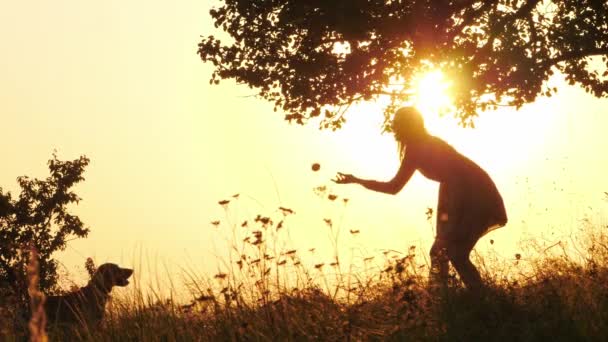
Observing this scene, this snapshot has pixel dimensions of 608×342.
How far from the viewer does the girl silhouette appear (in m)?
8.26

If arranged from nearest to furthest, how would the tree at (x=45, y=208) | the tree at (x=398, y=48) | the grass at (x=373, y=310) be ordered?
the grass at (x=373, y=310)
the tree at (x=398, y=48)
the tree at (x=45, y=208)

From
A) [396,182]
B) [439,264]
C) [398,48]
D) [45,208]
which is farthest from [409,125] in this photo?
[45,208]

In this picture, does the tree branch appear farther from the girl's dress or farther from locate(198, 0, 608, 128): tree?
the girl's dress

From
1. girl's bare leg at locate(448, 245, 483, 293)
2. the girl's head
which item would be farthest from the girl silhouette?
girl's bare leg at locate(448, 245, 483, 293)

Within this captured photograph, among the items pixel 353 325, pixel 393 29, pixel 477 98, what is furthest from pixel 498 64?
pixel 353 325

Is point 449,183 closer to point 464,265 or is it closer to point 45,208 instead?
point 464,265

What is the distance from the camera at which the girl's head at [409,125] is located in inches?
333

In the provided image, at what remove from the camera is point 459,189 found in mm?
8383

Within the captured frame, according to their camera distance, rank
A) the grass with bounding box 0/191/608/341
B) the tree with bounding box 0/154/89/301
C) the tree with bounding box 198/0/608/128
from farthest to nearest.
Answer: the tree with bounding box 0/154/89/301
the tree with bounding box 198/0/608/128
the grass with bounding box 0/191/608/341

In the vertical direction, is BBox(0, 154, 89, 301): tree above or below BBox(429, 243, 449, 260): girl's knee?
above

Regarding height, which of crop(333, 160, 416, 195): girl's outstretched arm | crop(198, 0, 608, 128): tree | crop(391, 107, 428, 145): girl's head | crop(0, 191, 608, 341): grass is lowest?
crop(0, 191, 608, 341): grass

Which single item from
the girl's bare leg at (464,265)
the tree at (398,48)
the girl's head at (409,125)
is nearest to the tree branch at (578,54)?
the tree at (398,48)

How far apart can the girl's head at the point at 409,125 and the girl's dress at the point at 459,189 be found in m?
0.08

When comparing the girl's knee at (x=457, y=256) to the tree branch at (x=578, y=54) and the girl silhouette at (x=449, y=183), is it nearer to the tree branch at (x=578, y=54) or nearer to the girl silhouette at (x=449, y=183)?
the girl silhouette at (x=449, y=183)
